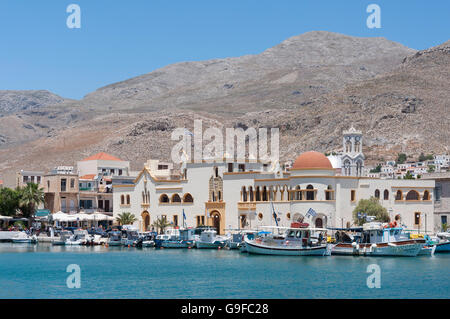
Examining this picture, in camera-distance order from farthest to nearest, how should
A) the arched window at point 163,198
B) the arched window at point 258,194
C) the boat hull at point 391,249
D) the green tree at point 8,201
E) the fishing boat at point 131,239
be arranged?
the green tree at point 8,201
the arched window at point 163,198
the arched window at point 258,194
the fishing boat at point 131,239
the boat hull at point 391,249

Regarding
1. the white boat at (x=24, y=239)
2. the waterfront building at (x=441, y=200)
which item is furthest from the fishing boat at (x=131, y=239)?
the waterfront building at (x=441, y=200)

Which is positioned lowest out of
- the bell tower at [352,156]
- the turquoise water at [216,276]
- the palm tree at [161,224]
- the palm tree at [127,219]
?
the turquoise water at [216,276]

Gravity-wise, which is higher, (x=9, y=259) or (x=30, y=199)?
(x=30, y=199)

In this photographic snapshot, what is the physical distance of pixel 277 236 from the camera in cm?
6538

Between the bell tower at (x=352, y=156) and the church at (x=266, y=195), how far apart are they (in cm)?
14

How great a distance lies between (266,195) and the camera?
260ft

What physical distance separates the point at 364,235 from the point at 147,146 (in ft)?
437

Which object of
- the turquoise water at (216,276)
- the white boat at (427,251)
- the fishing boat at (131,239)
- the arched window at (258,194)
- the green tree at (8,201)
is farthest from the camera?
the green tree at (8,201)

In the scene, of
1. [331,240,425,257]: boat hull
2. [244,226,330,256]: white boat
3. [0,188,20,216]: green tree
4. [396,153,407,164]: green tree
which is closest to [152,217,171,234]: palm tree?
[0,188,20,216]: green tree

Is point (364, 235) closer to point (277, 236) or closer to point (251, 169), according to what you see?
point (277, 236)

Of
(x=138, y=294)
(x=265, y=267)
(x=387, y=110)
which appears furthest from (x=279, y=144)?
(x=138, y=294)

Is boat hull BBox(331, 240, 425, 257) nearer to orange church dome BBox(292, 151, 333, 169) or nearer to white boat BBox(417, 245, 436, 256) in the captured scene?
white boat BBox(417, 245, 436, 256)

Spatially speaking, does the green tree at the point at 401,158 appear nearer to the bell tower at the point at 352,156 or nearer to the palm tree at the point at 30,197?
the bell tower at the point at 352,156

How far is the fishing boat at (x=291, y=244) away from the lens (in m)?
62.9
